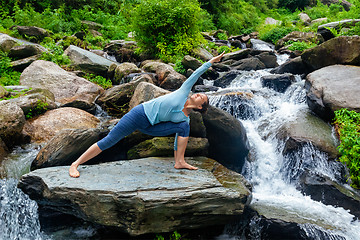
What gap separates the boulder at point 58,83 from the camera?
8.60 meters

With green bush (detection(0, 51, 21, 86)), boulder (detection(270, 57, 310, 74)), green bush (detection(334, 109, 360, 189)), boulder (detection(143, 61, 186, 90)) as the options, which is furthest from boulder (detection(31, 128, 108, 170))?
boulder (detection(270, 57, 310, 74))

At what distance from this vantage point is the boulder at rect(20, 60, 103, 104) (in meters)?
8.60

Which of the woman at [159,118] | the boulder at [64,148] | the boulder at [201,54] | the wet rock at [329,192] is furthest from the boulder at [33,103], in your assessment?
the boulder at [201,54]

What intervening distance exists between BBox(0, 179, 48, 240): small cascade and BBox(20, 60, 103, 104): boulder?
4505 mm

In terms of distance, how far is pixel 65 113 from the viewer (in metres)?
7.01

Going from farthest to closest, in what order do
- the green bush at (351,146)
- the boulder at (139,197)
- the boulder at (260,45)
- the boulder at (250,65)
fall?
the boulder at (260,45)
the boulder at (250,65)
the green bush at (351,146)
the boulder at (139,197)

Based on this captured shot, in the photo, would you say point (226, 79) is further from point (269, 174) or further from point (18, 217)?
point (18, 217)

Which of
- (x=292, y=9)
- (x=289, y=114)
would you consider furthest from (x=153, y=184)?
(x=292, y=9)

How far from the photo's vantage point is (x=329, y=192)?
500 cm

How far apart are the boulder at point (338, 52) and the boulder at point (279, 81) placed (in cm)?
90

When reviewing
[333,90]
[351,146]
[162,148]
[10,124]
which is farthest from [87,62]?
[351,146]

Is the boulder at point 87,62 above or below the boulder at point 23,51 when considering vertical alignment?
below

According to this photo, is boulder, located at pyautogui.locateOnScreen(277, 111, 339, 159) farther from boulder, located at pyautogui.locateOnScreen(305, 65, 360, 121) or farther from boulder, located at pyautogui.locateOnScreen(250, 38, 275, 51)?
boulder, located at pyautogui.locateOnScreen(250, 38, 275, 51)

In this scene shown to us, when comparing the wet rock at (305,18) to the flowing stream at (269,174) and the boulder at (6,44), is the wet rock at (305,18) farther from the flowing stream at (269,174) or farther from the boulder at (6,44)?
the boulder at (6,44)
